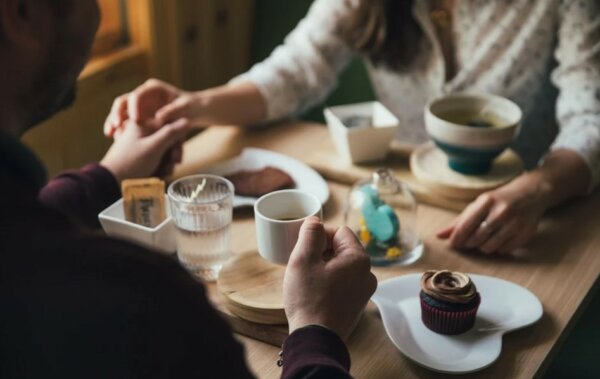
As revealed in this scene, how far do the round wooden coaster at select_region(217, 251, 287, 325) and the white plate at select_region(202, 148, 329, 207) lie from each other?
24 cm

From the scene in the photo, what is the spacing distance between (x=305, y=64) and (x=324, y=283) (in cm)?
82

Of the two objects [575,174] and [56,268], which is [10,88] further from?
[575,174]

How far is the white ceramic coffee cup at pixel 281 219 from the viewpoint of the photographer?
1046 mm

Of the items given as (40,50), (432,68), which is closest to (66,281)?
(40,50)

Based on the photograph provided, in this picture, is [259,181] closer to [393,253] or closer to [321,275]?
[393,253]

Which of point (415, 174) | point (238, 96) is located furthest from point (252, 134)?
point (415, 174)

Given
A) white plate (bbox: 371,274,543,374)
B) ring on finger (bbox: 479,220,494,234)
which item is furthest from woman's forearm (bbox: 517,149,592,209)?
white plate (bbox: 371,274,543,374)

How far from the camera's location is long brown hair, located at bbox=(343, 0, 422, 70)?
5.38 feet

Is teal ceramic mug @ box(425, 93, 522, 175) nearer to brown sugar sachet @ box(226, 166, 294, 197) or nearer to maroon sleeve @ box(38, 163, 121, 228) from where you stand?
brown sugar sachet @ box(226, 166, 294, 197)

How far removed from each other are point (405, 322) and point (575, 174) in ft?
1.59

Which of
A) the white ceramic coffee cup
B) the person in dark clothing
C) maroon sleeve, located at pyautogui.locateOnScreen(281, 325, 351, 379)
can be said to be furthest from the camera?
the white ceramic coffee cup

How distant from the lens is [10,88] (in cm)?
74

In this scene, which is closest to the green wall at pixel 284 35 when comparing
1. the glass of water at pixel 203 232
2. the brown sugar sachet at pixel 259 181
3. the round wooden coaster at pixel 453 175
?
the round wooden coaster at pixel 453 175

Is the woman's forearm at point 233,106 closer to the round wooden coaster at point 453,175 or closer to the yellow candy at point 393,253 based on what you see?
the round wooden coaster at point 453,175
